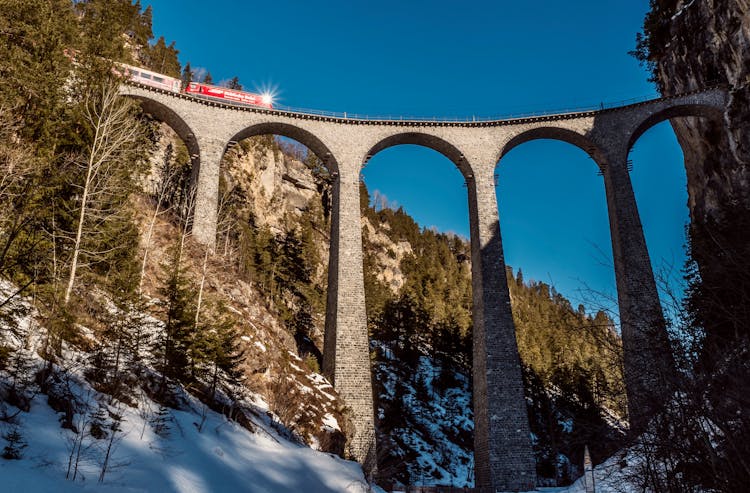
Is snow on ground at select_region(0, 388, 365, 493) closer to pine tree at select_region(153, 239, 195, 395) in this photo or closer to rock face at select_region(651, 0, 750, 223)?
pine tree at select_region(153, 239, 195, 395)

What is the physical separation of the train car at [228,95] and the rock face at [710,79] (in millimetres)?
24266

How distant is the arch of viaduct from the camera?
79.6 ft

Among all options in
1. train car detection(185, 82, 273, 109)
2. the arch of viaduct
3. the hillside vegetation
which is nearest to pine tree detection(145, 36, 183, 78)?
the hillside vegetation

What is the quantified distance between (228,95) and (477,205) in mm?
Result: 15721

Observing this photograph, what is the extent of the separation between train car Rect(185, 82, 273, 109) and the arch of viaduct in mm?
2946

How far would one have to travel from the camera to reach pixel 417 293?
56438 mm

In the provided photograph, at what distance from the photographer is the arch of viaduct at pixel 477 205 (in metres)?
24.2

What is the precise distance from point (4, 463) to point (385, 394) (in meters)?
35.7

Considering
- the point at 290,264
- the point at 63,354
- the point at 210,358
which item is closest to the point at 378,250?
the point at 290,264

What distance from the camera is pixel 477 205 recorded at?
2909 cm

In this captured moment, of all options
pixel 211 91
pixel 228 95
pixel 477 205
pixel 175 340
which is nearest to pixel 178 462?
pixel 175 340

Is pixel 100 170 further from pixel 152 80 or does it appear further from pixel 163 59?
pixel 163 59

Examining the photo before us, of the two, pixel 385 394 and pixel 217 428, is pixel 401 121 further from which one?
pixel 217 428

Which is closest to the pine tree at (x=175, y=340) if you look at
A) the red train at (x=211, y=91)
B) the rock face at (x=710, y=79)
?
the red train at (x=211, y=91)
